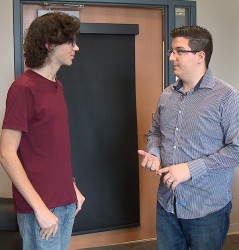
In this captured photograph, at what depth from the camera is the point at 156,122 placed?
6.17 feet

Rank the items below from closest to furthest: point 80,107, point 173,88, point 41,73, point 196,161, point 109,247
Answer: point 41,73 → point 196,161 → point 173,88 → point 80,107 → point 109,247

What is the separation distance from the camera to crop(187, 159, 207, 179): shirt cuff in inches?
58.6

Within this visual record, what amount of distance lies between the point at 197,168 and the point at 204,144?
0.40ft

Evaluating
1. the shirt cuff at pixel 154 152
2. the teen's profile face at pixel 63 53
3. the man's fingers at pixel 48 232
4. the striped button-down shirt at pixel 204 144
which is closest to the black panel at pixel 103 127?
the shirt cuff at pixel 154 152


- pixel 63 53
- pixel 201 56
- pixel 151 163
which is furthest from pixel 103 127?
pixel 63 53

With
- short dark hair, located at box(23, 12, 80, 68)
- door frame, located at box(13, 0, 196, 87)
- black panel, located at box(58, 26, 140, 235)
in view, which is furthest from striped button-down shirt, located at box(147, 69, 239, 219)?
door frame, located at box(13, 0, 196, 87)

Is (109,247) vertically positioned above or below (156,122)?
below

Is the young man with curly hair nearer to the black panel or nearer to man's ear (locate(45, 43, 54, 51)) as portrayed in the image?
man's ear (locate(45, 43, 54, 51))

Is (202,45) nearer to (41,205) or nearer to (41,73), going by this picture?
(41,73)

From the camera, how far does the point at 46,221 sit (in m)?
1.21

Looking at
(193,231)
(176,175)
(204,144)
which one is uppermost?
(204,144)

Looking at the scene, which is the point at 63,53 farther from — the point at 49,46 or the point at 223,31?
the point at 223,31

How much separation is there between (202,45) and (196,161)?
1.74 feet

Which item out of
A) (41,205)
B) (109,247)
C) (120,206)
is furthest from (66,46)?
(109,247)
